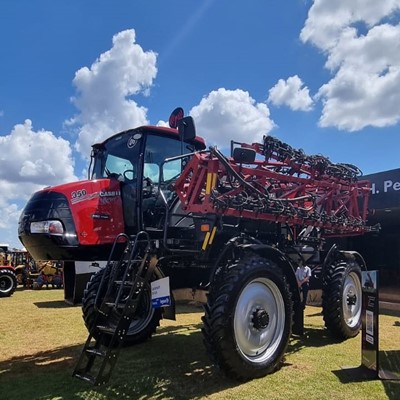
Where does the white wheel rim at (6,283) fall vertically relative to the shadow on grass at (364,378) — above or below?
below

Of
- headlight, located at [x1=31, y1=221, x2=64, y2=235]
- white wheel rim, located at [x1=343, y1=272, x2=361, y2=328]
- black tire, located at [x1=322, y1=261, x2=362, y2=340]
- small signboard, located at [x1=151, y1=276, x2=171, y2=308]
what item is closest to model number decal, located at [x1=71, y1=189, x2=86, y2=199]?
headlight, located at [x1=31, y1=221, x2=64, y2=235]

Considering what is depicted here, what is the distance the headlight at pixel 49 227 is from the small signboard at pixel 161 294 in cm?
146

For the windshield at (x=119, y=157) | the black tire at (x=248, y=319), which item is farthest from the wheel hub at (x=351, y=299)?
the windshield at (x=119, y=157)

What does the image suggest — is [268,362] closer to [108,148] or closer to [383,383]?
[383,383]

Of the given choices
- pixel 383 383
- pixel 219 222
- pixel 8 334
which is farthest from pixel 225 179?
pixel 8 334

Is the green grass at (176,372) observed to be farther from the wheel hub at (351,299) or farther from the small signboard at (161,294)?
the small signboard at (161,294)

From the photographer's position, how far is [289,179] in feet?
19.8

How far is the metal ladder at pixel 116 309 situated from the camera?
165 inches

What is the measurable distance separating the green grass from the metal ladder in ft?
0.74

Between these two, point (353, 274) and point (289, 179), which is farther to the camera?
point (353, 274)

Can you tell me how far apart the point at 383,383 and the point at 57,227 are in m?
4.12

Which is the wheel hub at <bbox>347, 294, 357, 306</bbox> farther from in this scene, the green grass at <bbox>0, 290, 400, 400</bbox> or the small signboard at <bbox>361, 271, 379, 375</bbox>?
the small signboard at <bbox>361, 271, 379, 375</bbox>

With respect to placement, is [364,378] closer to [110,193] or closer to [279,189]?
[279,189]

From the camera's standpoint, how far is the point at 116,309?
4.50m
